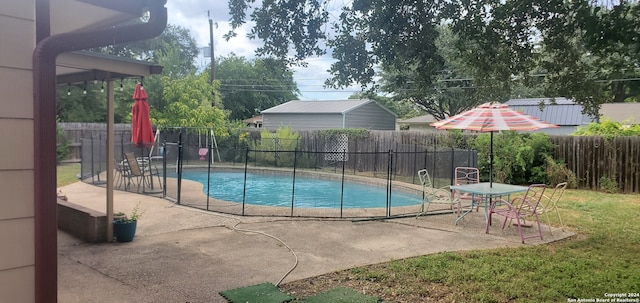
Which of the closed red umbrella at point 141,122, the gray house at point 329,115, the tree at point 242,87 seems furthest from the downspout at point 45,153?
the tree at point 242,87

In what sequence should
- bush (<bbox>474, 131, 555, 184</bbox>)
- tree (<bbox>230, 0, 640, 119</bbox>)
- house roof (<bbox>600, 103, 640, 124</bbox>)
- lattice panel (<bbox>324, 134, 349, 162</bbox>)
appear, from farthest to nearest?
house roof (<bbox>600, 103, 640, 124</bbox>) < lattice panel (<bbox>324, 134, 349, 162</bbox>) < bush (<bbox>474, 131, 555, 184</bbox>) < tree (<bbox>230, 0, 640, 119</bbox>)

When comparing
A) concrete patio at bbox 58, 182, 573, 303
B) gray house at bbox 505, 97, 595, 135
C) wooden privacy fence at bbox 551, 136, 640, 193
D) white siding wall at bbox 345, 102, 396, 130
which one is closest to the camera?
concrete patio at bbox 58, 182, 573, 303

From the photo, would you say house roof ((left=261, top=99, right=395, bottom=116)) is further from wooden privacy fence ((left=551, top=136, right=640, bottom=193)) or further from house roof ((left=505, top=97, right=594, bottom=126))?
wooden privacy fence ((left=551, top=136, right=640, bottom=193))

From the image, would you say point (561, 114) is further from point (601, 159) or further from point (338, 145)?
point (338, 145)

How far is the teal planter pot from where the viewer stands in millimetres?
5793

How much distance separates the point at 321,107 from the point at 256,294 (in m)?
21.9

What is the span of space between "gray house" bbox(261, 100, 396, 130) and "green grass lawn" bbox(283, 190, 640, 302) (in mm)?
18162

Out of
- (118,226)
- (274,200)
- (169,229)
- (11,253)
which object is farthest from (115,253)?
(274,200)

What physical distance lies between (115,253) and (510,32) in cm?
545

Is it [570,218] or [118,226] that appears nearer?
[118,226]

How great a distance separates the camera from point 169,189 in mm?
11273

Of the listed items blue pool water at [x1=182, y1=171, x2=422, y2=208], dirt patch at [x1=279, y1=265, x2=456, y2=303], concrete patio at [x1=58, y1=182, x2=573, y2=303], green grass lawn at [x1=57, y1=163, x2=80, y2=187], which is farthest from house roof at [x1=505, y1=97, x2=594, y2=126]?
dirt patch at [x1=279, y1=265, x2=456, y2=303]

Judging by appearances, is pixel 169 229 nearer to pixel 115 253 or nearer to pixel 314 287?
pixel 115 253

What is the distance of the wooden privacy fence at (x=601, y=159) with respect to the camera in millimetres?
11516
